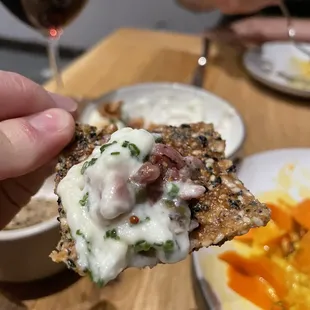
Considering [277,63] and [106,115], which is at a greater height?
[106,115]

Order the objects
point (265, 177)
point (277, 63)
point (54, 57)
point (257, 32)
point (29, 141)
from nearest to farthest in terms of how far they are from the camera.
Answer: point (29, 141), point (265, 177), point (54, 57), point (277, 63), point (257, 32)

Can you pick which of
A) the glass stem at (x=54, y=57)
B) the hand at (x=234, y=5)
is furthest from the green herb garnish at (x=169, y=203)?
the hand at (x=234, y=5)

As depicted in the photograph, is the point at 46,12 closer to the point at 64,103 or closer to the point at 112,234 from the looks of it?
the point at 64,103

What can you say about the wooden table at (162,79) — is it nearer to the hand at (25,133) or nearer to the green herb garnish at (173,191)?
the hand at (25,133)

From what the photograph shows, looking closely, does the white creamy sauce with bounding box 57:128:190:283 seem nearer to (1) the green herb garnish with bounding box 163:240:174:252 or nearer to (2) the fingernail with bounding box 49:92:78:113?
(1) the green herb garnish with bounding box 163:240:174:252

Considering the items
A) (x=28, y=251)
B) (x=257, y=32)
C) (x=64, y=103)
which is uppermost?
(x=64, y=103)

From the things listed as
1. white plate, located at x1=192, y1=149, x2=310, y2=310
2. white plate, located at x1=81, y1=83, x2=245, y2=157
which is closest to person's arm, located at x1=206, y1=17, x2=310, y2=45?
white plate, located at x1=81, y1=83, x2=245, y2=157

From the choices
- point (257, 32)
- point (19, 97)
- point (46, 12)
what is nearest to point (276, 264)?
point (19, 97)
